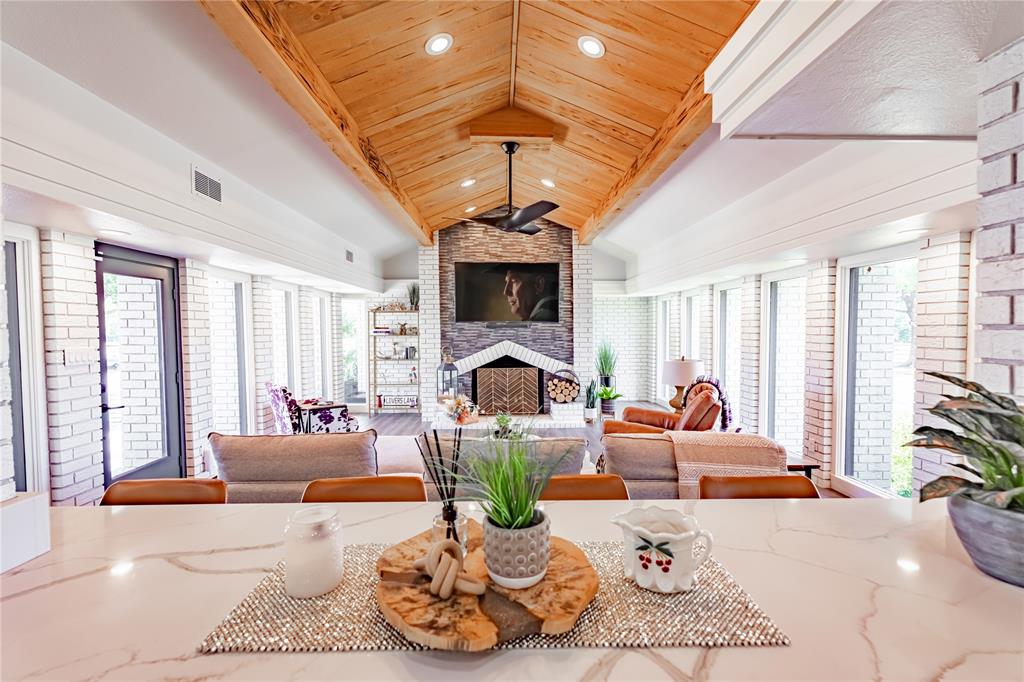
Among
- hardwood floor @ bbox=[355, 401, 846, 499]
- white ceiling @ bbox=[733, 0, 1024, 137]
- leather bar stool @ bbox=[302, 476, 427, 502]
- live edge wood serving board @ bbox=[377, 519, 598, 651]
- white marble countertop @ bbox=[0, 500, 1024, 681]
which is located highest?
white ceiling @ bbox=[733, 0, 1024, 137]

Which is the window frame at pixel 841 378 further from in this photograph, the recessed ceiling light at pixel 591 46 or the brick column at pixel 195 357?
the brick column at pixel 195 357

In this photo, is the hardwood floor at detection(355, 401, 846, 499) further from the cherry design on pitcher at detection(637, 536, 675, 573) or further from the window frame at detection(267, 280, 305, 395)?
the cherry design on pitcher at detection(637, 536, 675, 573)

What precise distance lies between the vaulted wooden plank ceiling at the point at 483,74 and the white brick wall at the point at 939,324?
1.83m

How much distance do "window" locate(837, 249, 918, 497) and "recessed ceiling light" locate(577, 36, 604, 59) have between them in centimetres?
267

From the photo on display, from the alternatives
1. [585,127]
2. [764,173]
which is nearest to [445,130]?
[585,127]

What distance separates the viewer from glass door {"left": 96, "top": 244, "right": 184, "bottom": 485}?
3.39 metres

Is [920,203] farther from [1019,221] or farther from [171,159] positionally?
[171,159]

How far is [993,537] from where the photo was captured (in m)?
0.95

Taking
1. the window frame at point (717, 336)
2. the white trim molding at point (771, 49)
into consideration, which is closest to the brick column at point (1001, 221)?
the white trim molding at point (771, 49)

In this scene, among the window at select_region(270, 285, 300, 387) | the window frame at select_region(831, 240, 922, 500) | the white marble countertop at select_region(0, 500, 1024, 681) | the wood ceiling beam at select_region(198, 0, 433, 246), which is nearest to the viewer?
the white marble countertop at select_region(0, 500, 1024, 681)

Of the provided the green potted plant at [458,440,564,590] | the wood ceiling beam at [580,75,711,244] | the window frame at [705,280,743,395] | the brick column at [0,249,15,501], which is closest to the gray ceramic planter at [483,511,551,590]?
the green potted plant at [458,440,564,590]

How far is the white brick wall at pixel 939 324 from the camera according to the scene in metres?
2.89

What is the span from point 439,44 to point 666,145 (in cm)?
152

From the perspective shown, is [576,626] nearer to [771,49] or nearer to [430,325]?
[771,49]
